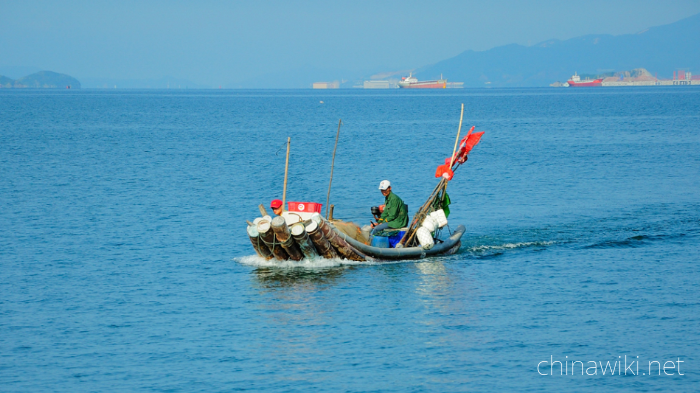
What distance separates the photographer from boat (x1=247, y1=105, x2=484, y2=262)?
23.1 metres

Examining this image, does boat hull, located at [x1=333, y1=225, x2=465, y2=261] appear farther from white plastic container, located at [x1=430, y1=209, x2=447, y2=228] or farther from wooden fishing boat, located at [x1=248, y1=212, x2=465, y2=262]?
white plastic container, located at [x1=430, y1=209, x2=447, y2=228]

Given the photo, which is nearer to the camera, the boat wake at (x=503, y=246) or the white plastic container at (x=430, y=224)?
the white plastic container at (x=430, y=224)

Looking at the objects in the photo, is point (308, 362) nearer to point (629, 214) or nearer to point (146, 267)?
point (146, 267)

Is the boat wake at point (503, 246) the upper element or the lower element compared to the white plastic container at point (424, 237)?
lower

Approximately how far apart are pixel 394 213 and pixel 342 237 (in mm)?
2401

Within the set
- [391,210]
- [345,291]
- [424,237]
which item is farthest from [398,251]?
[345,291]

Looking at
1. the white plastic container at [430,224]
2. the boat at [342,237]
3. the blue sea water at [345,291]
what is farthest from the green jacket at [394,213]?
the blue sea water at [345,291]

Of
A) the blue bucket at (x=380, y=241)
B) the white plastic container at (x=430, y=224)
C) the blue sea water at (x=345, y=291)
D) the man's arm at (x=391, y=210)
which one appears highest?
the man's arm at (x=391, y=210)

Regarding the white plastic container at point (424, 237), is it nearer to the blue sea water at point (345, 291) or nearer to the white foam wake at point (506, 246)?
the blue sea water at point (345, 291)

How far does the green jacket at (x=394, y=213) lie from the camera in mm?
25656

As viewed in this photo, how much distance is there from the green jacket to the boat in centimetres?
22

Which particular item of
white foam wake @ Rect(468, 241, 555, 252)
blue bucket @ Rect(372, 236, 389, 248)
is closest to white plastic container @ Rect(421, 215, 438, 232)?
blue bucket @ Rect(372, 236, 389, 248)

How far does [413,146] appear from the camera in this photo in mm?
71875

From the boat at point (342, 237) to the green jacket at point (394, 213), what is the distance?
0.22 metres
